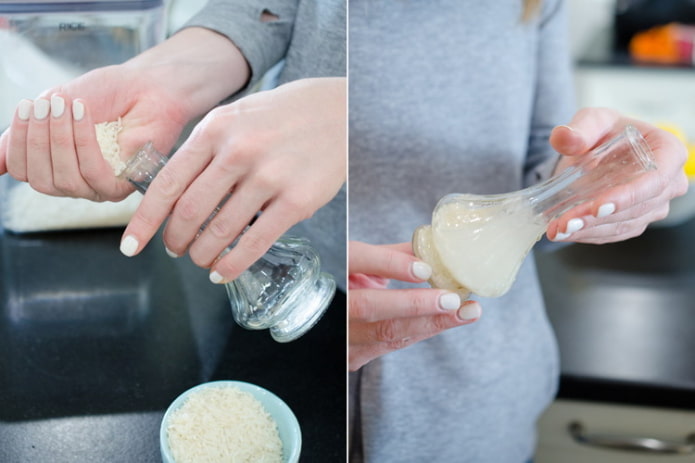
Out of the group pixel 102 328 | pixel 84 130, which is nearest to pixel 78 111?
pixel 84 130

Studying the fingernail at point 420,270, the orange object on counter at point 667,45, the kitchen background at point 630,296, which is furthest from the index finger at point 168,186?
the orange object on counter at point 667,45

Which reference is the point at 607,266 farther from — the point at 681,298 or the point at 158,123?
the point at 158,123

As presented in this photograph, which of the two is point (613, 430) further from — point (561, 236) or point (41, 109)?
point (41, 109)

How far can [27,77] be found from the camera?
252mm

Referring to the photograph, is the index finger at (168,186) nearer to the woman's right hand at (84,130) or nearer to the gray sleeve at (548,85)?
the woman's right hand at (84,130)

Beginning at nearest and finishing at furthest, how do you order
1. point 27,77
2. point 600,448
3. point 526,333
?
1. point 27,77
2. point 526,333
3. point 600,448

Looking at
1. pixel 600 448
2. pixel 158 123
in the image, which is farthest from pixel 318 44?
pixel 600 448

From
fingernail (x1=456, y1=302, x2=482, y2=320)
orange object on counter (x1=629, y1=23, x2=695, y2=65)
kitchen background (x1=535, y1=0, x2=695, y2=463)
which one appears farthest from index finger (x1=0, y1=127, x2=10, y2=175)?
orange object on counter (x1=629, y1=23, x2=695, y2=65)

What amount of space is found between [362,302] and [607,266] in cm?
48

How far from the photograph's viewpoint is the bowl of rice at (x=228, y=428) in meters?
0.28

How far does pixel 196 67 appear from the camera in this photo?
0.27m

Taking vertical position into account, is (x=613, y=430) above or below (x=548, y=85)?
below

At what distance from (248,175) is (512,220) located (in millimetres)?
119

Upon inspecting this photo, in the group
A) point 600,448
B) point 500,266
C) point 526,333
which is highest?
point 500,266
